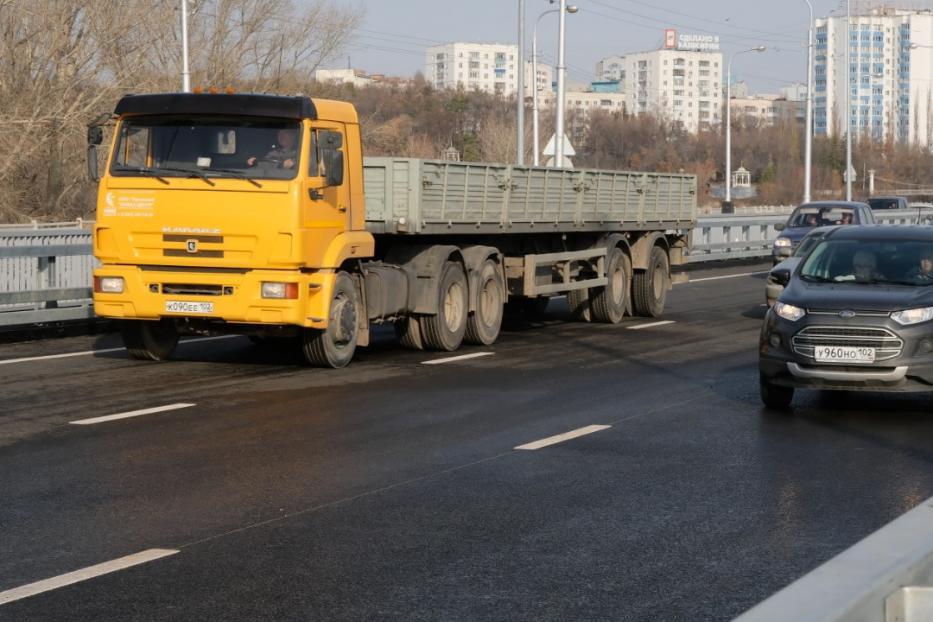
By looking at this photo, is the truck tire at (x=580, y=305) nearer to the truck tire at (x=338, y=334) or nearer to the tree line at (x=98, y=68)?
the truck tire at (x=338, y=334)

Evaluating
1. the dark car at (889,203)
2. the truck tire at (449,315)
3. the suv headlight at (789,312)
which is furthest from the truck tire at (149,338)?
the dark car at (889,203)

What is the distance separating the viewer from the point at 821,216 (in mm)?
30875

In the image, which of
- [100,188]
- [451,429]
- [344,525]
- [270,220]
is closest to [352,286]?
[270,220]

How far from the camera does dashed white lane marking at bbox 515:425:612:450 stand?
33.1 ft

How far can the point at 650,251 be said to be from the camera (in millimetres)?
22531

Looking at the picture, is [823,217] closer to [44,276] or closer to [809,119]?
[44,276]

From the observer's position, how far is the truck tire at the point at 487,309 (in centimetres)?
1742

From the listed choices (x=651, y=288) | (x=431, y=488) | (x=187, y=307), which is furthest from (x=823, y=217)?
(x=431, y=488)

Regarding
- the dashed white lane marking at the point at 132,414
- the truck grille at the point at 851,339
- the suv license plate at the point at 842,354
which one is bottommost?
the dashed white lane marking at the point at 132,414

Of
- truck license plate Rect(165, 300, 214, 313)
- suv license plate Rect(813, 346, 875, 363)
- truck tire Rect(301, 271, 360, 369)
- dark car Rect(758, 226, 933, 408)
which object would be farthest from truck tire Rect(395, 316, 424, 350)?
suv license plate Rect(813, 346, 875, 363)

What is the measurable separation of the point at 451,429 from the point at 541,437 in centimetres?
72

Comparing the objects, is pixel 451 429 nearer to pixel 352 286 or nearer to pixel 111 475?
pixel 111 475

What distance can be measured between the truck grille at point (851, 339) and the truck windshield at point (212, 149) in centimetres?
503

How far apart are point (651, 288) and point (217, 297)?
9762 mm
